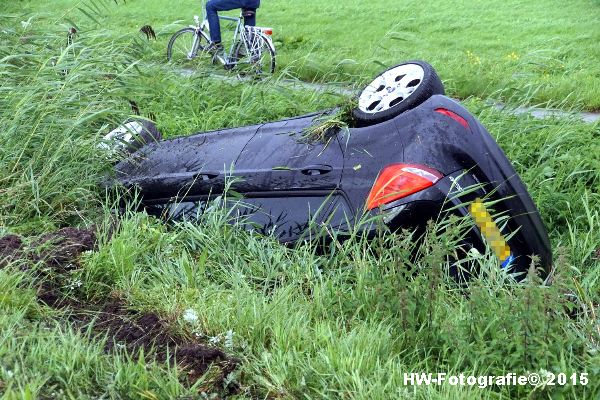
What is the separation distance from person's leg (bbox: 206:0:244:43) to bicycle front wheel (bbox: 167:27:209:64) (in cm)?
18

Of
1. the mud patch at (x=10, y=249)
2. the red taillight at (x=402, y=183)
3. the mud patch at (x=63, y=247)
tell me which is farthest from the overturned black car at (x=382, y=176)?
the mud patch at (x=10, y=249)

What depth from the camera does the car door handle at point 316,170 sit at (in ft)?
14.3

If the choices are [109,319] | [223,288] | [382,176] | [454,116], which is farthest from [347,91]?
[109,319]

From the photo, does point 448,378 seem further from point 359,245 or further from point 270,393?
point 359,245

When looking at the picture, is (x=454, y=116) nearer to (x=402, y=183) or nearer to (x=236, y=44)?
(x=402, y=183)

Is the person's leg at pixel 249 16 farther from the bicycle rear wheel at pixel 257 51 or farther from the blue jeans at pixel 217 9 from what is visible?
the bicycle rear wheel at pixel 257 51

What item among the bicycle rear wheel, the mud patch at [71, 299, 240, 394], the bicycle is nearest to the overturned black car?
the mud patch at [71, 299, 240, 394]

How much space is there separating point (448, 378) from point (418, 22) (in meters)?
13.5

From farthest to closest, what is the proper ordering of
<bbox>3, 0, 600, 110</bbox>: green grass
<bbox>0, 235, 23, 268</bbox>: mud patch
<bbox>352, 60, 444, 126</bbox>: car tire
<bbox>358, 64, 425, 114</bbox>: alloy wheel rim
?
<bbox>3, 0, 600, 110</bbox>: green grass
<bbox>358, 64, 425, 114</bbox>: alloy wheel rim
<bbox>352, 60, 444, 126</bbox>: car tire
<bbox>0, 235, 23, 268</bbox>: mud patch

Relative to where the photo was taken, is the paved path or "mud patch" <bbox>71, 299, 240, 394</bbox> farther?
the paved path

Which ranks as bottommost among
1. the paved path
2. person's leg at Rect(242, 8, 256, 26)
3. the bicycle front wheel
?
the bicycle front wheel

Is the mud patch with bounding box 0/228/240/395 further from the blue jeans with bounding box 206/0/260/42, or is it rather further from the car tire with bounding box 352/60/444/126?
the blue jeans with bounding box 206/0/260/42

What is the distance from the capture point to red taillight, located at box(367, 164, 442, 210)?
394cm

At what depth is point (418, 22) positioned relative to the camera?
1557 cm
